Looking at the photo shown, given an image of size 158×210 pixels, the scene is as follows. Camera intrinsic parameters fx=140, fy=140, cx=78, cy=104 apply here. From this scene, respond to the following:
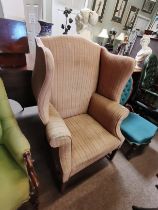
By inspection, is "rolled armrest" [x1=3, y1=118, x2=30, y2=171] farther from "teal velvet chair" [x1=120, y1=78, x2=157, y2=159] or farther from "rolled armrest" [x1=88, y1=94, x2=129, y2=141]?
"teal velvet chair" [x1=120, y1=78, x2=157, y2=159]

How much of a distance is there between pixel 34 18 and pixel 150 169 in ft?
7.95

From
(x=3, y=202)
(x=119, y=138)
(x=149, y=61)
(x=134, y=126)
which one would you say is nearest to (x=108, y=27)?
(x=149, y=61)

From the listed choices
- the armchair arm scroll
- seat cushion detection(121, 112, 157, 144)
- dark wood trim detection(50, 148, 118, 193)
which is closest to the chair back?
the armchair arm scroll

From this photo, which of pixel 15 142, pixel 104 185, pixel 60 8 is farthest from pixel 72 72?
pixel 60 8

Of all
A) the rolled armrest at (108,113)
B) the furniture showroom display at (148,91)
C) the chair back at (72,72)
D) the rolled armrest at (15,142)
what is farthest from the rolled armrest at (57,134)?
the furniture showroom display at (148,91)

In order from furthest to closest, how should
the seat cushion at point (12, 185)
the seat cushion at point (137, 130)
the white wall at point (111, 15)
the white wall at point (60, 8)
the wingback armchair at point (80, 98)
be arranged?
1. the white wall at point (111, 15)
2. the white wall at point (60, 8)
3. the seat cushion at point (137, 130)
4. the wingback armchair at point (80, 98)
5. the seat cushion at point (12, 185)

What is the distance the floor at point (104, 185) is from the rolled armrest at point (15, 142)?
548mm

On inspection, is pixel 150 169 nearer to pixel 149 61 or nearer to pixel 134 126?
pixel 134 126

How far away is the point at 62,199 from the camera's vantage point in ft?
3.73

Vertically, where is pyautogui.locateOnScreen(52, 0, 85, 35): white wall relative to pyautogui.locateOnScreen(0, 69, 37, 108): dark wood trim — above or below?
above

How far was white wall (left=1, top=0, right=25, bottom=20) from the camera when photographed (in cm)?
167

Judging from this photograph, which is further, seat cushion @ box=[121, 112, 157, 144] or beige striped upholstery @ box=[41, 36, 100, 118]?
seat cushion @ box=[121, 112, 157, 144]

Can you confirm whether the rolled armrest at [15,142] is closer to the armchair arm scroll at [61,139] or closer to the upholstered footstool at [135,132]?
the armchair arm scroll at [61,139]

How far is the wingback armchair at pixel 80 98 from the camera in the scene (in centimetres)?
95
